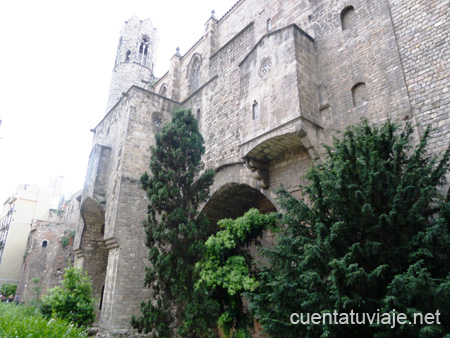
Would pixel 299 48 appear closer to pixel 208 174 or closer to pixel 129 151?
pixel 208 174

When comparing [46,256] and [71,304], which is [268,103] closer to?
[71,304]

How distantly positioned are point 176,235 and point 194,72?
11.3 metres

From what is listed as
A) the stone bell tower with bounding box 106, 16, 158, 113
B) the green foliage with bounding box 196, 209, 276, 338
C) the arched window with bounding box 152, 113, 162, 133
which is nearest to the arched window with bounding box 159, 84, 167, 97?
the stone bell tower with bounding box 106, 16, 158, 113

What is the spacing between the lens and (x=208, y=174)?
1036 cm

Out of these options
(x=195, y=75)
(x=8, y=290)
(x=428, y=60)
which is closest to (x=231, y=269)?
(x=428, y=60)

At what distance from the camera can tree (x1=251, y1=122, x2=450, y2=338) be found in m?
4.95

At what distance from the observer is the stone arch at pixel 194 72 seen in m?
17.5

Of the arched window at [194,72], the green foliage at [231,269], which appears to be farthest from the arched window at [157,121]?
the green foliage at [231,269]

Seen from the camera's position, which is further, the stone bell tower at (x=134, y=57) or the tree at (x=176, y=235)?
the stone bell tower at (x=134, y=57)

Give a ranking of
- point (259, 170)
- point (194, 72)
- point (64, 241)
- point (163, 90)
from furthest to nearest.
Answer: point (64, 241)
point (163, 90)
point (194, 72)
point (259, 170)

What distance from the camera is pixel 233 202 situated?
13227mm

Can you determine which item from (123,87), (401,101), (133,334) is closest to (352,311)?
(401,101)

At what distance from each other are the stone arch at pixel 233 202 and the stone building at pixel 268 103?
0.14ft

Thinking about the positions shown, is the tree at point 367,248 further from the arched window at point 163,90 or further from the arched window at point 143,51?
the arched window at point 143,51
